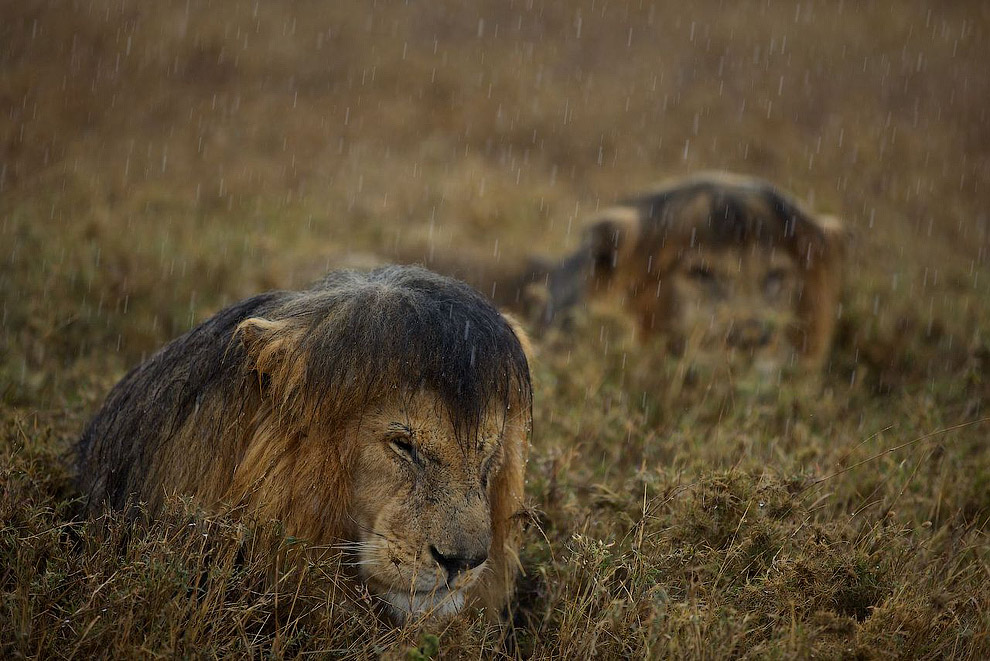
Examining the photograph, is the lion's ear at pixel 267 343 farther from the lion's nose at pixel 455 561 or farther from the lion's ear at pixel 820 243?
the lion's ear at pixel 820 243

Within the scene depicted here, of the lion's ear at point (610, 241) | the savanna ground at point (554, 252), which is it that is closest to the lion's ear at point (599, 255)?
the lion's ear at point (610, 241)

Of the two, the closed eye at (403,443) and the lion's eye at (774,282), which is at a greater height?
the closed eye at (403,443)

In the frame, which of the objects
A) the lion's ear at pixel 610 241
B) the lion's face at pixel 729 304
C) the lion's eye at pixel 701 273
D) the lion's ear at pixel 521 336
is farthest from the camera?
the lion's ear at pixel 610 241

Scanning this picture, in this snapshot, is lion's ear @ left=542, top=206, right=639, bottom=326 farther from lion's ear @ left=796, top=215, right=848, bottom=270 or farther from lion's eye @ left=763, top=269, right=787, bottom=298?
lion's ear @ left=796, top=215, right=848, bottom=270

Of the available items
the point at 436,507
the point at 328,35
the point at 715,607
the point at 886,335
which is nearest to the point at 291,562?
the point at 436,507

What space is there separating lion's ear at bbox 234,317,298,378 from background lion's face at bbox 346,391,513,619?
13.8 inches

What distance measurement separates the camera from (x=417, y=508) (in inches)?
114

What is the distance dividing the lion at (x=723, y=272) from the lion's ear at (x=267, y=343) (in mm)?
4371

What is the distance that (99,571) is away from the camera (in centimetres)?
293

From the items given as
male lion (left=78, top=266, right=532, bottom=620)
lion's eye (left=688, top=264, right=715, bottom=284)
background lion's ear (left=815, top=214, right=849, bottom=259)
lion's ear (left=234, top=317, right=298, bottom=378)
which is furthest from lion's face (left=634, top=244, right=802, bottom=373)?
lion's ear (left=234, top=317, right=298, bottom=378)

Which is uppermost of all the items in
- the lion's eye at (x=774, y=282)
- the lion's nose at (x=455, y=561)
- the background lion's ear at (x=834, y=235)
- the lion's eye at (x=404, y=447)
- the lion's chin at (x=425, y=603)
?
the background lion's ear at (x=834, y=235)

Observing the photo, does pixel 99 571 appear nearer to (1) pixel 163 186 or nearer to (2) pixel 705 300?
(2) pixel 705 300

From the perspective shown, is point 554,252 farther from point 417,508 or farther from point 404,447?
point 417,508

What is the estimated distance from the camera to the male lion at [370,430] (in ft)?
9.61
